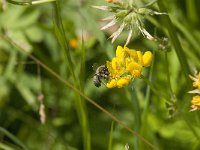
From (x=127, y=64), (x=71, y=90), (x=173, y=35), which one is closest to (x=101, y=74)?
(x=127, y=64)

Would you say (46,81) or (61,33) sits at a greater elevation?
(61,33)

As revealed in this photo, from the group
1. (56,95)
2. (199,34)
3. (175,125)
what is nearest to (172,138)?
(175,125)

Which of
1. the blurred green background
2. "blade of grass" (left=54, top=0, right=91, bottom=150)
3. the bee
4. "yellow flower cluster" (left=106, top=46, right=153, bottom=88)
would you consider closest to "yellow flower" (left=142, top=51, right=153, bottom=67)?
"yellow flower cluster" (left=106, top=46, right=153, bottom=88)

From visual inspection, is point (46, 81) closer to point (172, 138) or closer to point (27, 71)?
point (27, 71)

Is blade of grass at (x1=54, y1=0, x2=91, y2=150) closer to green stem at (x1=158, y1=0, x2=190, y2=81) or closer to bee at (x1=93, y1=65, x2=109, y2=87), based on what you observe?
bee at (x1=93, y1=65, x2=109, y2=87)

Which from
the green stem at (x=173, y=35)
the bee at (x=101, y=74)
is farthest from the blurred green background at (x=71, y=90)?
the bee at (x=101, y=74)

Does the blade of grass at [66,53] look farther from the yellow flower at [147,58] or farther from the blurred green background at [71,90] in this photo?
the blurred green background at [71,90]

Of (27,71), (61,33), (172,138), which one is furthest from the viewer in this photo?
(27,71)
